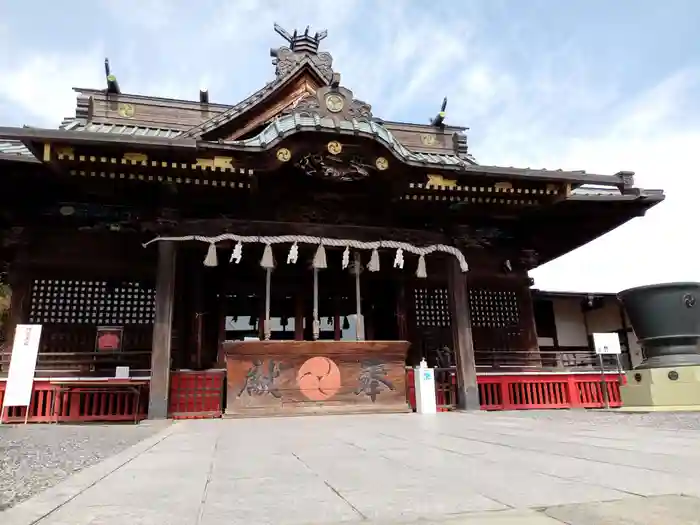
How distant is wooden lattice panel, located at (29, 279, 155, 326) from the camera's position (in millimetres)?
9086

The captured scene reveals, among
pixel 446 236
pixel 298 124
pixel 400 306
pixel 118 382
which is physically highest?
pixel 298 124

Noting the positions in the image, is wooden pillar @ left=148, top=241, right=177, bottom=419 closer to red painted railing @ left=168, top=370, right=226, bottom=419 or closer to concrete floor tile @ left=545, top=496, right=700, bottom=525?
red painted railing @ left=168, top=370, right=226, bottom=419

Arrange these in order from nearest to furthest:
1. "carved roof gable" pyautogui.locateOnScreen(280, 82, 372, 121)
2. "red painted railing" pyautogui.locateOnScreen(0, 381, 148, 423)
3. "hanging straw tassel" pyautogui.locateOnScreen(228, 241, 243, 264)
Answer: "red painted railing" pyautogui.locateOnScreen(0, 381, 148, 423), "hanging straw tassel" pyautogui.locateOnScreen(228, 241, 243, 264), "carved roof gable" pyautogui.locateOnScreen(280, 82, 372, 121)

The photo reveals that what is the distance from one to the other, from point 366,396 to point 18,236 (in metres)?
7.04

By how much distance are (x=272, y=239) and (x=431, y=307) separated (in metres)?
4.37

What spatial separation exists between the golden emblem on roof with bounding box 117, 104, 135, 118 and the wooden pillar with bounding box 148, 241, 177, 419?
4685 millimetres

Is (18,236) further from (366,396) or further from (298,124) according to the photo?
(366,396)

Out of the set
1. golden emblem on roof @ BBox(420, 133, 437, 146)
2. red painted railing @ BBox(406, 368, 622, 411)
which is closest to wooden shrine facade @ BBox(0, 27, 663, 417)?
red painted railing @ BBox(406, 368, 622, 411)

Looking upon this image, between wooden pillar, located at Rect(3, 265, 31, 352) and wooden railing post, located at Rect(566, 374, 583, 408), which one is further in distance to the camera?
wooden railing post, located at Rect(566, 374, 583, 408)

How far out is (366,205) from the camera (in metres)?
9.42

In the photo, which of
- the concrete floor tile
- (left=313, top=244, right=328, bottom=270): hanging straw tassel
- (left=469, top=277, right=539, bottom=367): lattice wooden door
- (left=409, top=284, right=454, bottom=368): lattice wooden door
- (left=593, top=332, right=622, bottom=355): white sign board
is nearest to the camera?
the concrete floor tile

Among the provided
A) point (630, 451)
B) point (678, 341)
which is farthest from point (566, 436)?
point (678, 341)

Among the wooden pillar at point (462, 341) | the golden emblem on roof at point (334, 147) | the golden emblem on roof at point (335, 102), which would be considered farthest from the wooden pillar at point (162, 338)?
the wooden pillar at point (462, 341)

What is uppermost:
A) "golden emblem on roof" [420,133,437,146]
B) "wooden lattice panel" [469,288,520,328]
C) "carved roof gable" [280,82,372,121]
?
"golden emblem on roof" [420,133,437,146]
